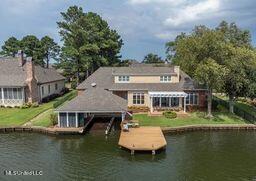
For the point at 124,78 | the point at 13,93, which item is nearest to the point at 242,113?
the point at 124,78

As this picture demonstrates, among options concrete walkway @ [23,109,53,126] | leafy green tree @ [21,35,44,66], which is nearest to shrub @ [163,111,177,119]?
concrete walkway @ [23,109,53,126]

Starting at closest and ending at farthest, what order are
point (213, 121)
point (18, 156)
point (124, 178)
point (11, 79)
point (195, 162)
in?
point (124, 178), point (195, 162), point (18, 156), point (213, 121), point (11, 79)

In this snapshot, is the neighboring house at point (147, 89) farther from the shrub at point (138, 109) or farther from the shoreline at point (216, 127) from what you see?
the shoreline at point (216, 127)

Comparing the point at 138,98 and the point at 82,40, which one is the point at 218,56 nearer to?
the point at 138,98

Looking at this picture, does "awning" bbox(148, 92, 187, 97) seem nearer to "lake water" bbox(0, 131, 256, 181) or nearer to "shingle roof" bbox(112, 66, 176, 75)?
"shingle roof" bbox(112, 66, 176, 75)

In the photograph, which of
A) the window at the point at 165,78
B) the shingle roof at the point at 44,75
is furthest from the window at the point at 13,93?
the window at the point at 165,78

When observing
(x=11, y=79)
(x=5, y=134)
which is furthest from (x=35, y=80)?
(x=5, y=134)

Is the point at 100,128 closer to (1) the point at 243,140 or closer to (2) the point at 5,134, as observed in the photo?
(2) the point at 5,134
